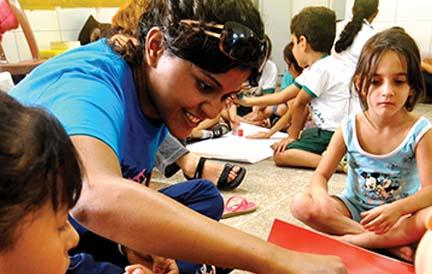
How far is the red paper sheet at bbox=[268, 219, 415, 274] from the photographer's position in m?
0.78

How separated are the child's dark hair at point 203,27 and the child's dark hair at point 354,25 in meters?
1.31

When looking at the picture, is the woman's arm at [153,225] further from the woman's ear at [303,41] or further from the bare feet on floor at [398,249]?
the woman's ear at [303,41]

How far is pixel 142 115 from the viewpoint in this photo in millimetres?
727

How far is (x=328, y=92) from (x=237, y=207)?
678mm

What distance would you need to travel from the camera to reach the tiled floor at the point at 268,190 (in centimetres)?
112

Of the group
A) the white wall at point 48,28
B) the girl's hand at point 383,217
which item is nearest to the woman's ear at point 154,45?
the girl's hand at point 383,217

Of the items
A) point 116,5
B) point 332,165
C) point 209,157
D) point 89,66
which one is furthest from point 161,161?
point 116,5

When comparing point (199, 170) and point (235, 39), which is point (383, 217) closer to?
point (235, 39)

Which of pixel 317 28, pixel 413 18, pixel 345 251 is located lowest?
pixel 413 18

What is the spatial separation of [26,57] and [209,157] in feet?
3.78

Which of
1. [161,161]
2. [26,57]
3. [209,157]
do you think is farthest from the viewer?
[26,57]

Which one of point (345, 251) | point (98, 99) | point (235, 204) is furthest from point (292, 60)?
point (98, 99)

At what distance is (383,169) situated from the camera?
3.26ft

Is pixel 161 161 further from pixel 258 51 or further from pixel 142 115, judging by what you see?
pixel 258 51
